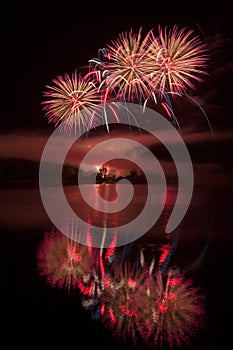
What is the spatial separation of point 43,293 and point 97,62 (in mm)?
16945

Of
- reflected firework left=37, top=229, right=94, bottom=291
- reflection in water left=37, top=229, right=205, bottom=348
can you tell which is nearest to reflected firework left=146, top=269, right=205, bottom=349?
reflection in water left=37, top=229, right=205, bottom=348

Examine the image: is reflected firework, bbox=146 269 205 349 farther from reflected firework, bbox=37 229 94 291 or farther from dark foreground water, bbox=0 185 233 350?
reflected firework, bbox=37 229 94 291

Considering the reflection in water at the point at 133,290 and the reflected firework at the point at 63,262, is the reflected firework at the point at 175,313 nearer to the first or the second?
the reflection in water at the point at 133,290

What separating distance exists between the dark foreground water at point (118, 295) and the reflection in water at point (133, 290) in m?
0.02

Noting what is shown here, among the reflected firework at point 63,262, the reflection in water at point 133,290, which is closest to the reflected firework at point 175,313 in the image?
the reflection in water at point 133,290

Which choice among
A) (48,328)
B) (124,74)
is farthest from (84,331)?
(124,74)

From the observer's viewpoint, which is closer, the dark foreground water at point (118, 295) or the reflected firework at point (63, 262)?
the dark foreground water at point (118, 295)

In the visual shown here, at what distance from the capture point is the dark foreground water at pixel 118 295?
707 centimetres

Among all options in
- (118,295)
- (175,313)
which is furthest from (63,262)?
(175,313)

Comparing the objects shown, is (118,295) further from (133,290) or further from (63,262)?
(63,262)

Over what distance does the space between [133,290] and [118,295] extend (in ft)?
1.76

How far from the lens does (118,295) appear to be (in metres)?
9.27

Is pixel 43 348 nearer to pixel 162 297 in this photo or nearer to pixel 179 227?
pixel 162 297

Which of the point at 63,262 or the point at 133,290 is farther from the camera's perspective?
the point at 63,262
